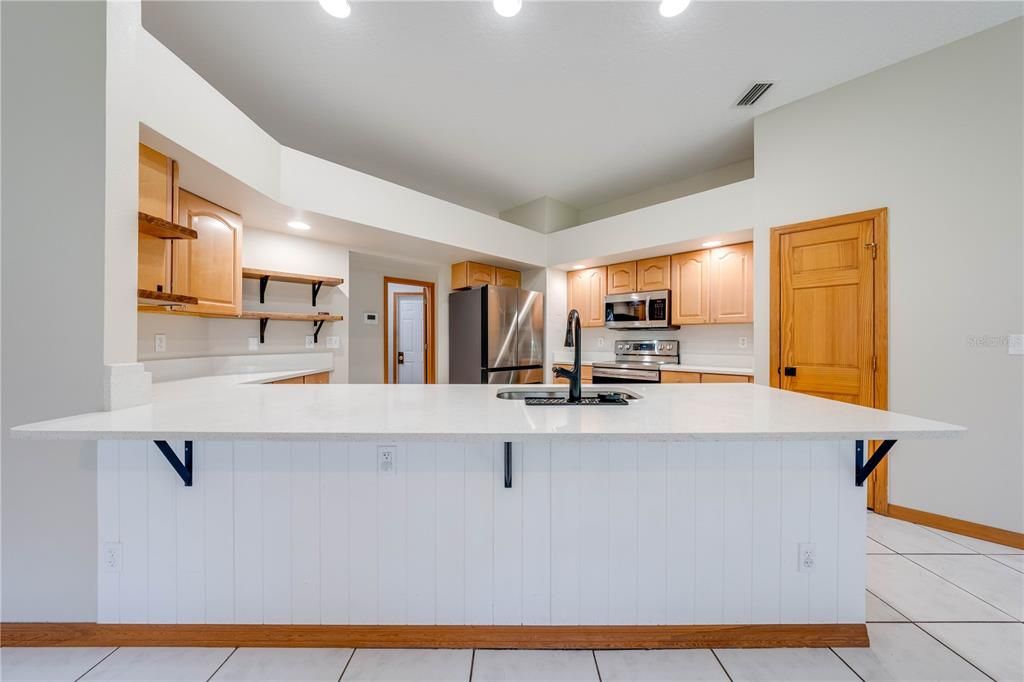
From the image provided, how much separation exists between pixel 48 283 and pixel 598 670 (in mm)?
2283

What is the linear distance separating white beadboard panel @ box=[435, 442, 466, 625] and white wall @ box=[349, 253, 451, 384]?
3.45 metres

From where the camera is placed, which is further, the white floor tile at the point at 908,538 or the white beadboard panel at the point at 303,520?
the white floor tile at the point at 908,538

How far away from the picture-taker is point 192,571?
1.41m

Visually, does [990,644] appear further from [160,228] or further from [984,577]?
[160,228]

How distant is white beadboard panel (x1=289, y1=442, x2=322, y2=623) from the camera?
1.42m

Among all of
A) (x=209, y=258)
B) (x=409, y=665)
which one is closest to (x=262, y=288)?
(x=209, y=258)

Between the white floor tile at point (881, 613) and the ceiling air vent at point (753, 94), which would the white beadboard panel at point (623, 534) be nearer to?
the white floor tile at point (881, 613)

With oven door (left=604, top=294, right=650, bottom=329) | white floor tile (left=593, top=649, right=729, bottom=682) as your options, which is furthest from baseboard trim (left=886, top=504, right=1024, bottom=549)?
oven door (left=604, top=294, right=650, bottom=329)

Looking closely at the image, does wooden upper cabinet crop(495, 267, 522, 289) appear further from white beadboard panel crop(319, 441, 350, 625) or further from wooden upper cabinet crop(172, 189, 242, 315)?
white beadboard panel crop(319, 441, 350, 625)

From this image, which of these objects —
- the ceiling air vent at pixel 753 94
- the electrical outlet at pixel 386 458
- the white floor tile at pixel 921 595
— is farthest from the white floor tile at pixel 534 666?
the ceiling air vent at pixel 753 94

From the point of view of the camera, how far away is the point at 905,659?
1.37 metres

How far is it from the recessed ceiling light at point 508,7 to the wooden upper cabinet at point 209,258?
2.02m

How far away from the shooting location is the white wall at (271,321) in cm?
274

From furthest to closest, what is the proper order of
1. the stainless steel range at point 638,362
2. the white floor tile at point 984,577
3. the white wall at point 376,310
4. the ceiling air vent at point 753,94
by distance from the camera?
1. the white wall at point 376,310
2. the stainless steel range at point 638,362
3. the ceiling air vent at point 753,94
4. the white floor tile at point 984,577
